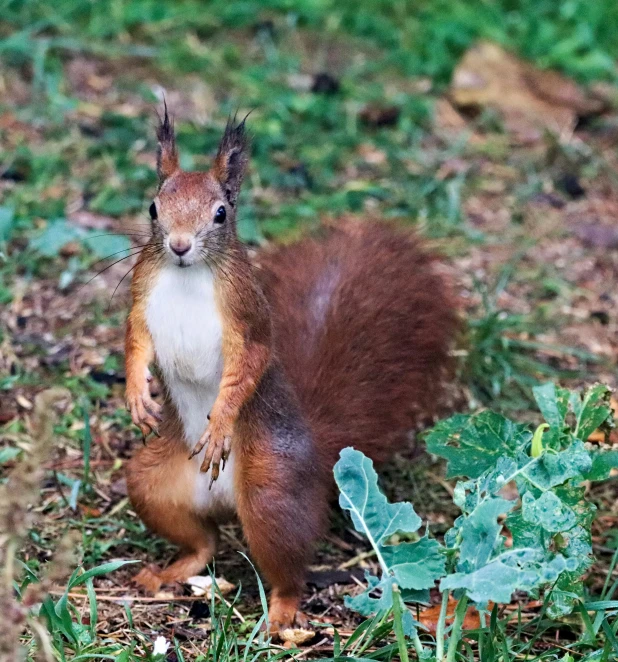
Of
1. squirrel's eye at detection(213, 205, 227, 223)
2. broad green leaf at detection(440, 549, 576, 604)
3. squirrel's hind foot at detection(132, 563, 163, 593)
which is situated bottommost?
squirrel's hind foot at detection(132, 563, 163, 593)

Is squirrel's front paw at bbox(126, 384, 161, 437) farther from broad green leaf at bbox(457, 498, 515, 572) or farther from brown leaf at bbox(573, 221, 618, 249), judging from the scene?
brown leaf at bbox(573, 221, 618, 249)

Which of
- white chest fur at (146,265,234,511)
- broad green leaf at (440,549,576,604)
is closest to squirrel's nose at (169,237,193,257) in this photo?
white chest fur at (146,265,234,511)

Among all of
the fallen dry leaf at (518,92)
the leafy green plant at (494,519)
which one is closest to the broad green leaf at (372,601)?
the leafy green plant at (494,519)

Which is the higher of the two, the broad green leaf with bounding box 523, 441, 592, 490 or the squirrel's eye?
the squirrel's eye

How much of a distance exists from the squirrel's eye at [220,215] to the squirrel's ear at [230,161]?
0.06 metres

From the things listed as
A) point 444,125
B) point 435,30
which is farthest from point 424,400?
point 435,30

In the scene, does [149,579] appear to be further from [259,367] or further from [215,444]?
[259,367]

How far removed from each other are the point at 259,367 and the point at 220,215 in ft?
1.10

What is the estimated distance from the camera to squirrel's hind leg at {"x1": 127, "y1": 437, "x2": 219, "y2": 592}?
103 inches

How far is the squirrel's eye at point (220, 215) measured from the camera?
238 cm

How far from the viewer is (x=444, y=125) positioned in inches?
201

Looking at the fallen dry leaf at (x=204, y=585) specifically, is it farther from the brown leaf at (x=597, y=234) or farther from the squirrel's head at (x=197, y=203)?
the brown leaf at (x=597, y=234)

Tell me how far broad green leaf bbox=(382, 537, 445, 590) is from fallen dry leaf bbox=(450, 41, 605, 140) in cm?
328

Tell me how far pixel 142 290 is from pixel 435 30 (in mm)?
3413
